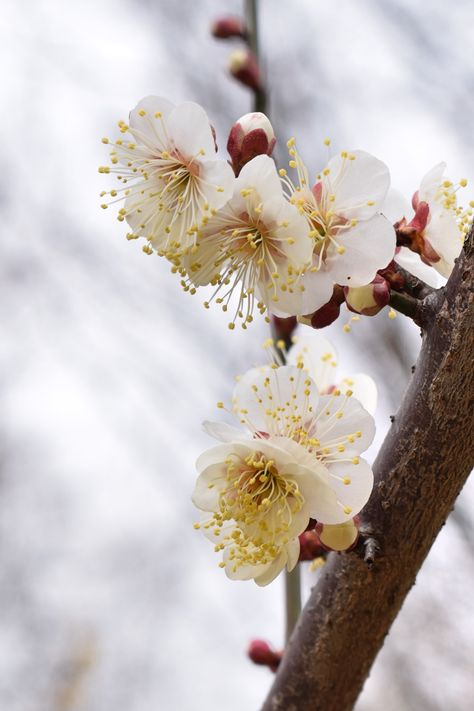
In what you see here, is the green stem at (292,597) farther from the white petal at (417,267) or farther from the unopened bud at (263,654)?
the white petal at (417,267)

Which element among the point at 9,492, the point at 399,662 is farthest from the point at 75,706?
the point at 399,662

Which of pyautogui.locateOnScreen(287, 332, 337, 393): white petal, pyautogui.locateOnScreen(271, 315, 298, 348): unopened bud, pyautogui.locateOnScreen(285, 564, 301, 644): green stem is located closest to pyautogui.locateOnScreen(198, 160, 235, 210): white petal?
pyautogui.locateOnScreen(287, 332, 337, 393): white petal

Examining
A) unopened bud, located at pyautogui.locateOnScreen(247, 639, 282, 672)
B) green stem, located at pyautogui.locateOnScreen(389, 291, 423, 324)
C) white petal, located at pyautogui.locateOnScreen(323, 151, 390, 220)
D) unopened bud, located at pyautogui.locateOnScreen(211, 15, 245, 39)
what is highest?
unopened bud, located at pyautogui.locateOnScreen(211, 15, 245, 39)

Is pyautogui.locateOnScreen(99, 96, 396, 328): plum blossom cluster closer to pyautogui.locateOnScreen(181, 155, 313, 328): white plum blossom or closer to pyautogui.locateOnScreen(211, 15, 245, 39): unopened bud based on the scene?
pyautogui.locateOnScreen(181, 155, 313, 328): white plum blossom

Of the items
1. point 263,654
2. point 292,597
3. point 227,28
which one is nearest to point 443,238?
point 292,597

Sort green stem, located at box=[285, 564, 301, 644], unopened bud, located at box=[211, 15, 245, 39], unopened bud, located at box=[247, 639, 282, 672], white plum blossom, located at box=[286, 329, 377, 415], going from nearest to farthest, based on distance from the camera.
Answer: white plum blossom, located at box=[286, 329, 377, 415]
green stem, located at box=[285, 564, 301, 644]
unopened bud, located at box=[247, 639, 282, 672]
unopened bud, located at box=[211, 15, 245, 39]

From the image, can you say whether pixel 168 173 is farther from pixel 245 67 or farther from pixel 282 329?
pixel 245 67
